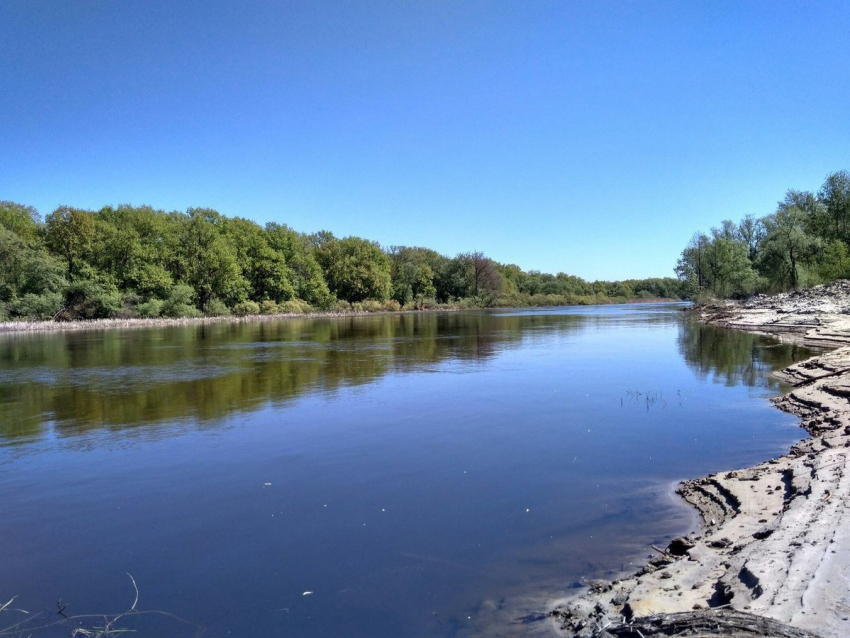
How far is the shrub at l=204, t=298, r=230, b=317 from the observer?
65.2 metres

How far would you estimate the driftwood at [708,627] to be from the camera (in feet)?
9.18

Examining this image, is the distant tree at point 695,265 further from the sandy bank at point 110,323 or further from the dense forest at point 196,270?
the sandy bank at point 110,323

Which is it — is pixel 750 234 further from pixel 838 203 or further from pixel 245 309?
pixel 245 309

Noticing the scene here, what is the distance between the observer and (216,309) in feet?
214

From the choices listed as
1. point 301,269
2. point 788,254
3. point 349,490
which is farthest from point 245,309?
point 349,490

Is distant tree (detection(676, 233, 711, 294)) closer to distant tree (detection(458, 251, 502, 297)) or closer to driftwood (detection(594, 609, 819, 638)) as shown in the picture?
distant tree (detection(458, 251, 502, 297))

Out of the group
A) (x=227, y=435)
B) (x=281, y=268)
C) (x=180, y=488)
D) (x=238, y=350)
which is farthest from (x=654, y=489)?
(x=281, y=268)

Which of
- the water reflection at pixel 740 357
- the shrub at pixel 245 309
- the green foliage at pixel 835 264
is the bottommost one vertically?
the water reflection at pixel 740 357

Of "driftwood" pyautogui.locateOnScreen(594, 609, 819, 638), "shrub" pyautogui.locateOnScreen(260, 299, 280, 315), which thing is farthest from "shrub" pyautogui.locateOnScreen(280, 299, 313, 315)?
"driftwood" pyautogui.locateOnScreen(594, 609, 819, 638)

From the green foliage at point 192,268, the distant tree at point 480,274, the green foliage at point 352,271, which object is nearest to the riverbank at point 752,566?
the green foliage at point 192,268

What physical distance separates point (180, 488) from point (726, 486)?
7.53 meters

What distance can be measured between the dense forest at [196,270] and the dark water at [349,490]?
42.5 meters

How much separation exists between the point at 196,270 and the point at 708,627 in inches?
2791

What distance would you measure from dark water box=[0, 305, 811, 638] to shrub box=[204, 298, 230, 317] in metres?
50.5
